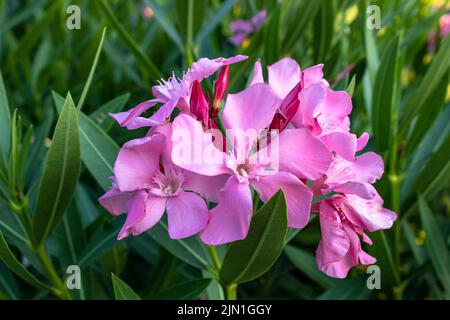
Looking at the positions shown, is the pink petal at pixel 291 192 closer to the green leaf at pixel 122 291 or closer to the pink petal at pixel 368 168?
the pink petal at pixel 368 168

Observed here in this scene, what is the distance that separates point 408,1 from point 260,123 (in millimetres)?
888

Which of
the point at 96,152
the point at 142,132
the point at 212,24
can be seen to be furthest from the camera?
the point at 212,24

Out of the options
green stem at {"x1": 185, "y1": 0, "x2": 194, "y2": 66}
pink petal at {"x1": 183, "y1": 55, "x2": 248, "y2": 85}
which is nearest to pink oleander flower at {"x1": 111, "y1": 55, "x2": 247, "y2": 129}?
pink petal at {"x1": 183, "y1": 55, "x2": 248, "y2": 85}

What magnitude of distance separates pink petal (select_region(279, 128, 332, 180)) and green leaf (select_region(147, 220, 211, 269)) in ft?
1.00

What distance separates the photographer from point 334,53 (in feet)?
4.83

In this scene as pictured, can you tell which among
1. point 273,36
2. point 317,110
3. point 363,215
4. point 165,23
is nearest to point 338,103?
point 317,110

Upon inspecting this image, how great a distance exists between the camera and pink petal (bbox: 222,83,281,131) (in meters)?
0.76

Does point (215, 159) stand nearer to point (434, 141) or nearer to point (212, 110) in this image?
point (212, 110)

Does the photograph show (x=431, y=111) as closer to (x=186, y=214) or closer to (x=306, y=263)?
(x=306, y=263)

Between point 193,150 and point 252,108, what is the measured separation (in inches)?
3.6

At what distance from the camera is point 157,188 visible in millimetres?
779

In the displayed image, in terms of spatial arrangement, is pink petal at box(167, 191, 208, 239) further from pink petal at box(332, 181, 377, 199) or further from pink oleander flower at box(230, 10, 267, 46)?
pink oleander flower at box(230, 10, 267, 46)

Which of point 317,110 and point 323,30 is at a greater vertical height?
point 317,110

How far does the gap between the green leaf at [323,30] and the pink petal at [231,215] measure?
83cm
